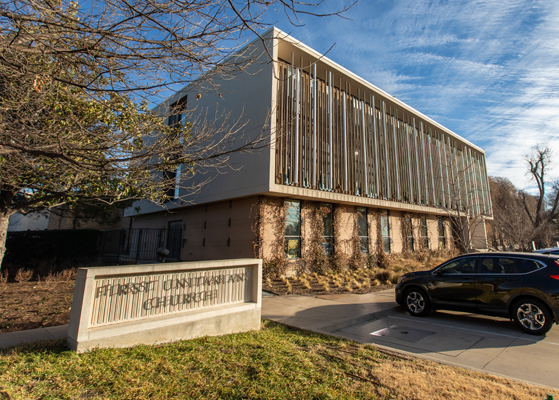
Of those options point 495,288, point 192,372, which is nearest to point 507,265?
point 495,288

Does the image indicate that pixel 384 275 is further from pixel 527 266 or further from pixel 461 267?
pixel 527 266

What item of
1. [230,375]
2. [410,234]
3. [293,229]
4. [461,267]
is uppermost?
[410,234]

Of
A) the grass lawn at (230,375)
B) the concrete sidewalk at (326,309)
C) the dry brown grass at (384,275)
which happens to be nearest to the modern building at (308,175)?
the dry brown grass at (384,275)

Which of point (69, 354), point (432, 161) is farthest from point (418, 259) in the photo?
point (69, 354)

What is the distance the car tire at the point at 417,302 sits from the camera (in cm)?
750

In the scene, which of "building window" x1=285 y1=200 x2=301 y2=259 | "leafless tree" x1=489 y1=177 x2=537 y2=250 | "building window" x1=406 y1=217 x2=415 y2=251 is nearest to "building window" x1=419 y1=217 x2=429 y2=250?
"building window" x1=406 y1=217 x2=415 y2=251

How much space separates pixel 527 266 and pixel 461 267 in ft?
4.31

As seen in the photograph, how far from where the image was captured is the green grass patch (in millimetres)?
3146

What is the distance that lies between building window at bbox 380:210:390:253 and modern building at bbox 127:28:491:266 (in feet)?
0.21

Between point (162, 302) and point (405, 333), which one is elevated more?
point (162, 302)

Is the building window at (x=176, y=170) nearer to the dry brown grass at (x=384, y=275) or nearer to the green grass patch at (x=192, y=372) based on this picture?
the green grass patch at (x=192, y=372)

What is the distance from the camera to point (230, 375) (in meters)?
3.60

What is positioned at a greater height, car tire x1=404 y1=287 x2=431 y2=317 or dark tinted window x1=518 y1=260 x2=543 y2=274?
dark tinted window x1=518 y1=260 x2=543 y2=274

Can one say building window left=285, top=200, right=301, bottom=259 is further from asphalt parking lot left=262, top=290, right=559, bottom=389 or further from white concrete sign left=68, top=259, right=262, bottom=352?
→ white concrete sign left=68, top=259, right=262, bottom=352
